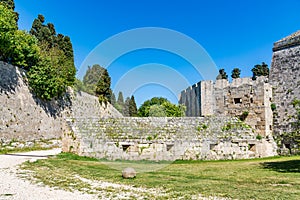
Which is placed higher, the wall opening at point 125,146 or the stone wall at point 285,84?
the stone wall at point 285,84

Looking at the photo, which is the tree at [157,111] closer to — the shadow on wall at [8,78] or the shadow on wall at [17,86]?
the shadow on wall at [17,86]

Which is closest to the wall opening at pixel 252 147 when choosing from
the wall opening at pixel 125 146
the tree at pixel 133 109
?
the wall opening at pixel 125 146

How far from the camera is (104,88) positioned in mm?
42594

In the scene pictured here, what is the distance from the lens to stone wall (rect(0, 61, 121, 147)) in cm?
2055

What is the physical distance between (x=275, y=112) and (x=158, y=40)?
10985 millimetres

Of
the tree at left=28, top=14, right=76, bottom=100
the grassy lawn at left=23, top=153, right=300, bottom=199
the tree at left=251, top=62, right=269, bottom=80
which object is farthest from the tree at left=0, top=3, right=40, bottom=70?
the tree at left=251, top=62, right=269, bottom=80

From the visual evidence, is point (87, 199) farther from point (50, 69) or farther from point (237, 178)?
point (50, 69)

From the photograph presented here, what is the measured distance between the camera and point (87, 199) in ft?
21.2

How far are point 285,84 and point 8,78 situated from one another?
21284mm

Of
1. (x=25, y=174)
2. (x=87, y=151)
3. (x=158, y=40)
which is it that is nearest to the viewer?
(x=25, y=174)

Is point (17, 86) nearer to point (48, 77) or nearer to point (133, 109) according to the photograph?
point (48, 77)

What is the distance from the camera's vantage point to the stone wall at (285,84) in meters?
19.0

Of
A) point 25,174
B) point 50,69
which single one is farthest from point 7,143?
point 25,174

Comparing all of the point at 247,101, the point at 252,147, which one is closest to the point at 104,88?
the point at 247,101
